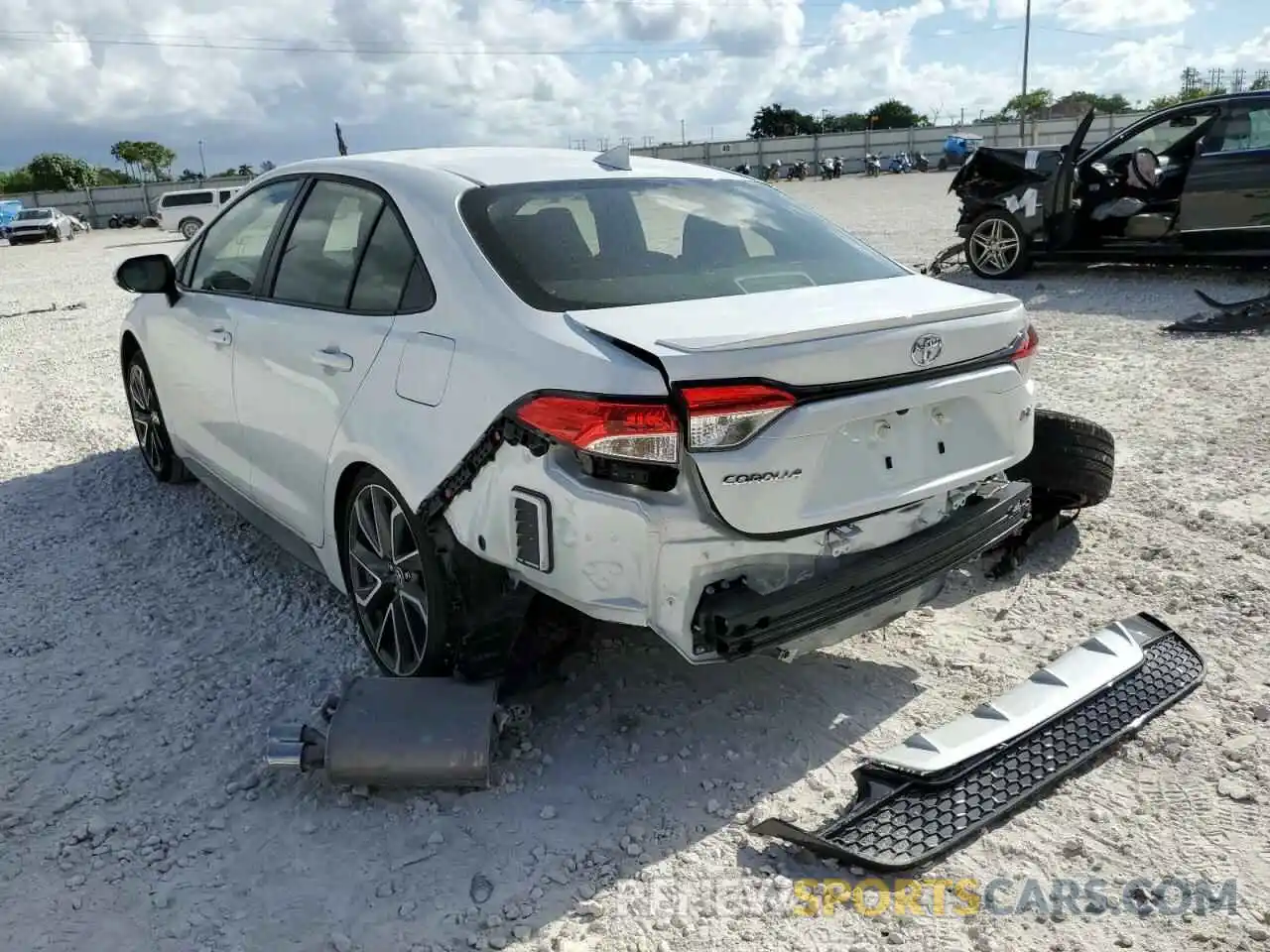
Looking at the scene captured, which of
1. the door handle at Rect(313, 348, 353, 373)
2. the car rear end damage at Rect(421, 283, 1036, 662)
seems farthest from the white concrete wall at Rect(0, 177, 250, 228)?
the car rear end damage at Rect(421, 283, 1036, 662)

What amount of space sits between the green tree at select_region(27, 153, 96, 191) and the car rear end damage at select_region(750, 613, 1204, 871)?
92138 millimetres

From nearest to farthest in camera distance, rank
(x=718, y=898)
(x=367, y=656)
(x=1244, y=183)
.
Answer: (x=718, y=898)
(x=367, y=656)
(x=1244, y=183)

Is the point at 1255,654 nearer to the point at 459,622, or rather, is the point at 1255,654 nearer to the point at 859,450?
the point at 859,450

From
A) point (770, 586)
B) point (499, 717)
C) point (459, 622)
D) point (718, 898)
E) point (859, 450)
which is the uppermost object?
point (859, 450)

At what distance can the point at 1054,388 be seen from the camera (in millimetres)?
6812

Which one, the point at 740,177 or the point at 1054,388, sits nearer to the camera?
the point at 740,177

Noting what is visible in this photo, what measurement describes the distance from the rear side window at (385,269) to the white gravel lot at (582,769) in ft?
4.29

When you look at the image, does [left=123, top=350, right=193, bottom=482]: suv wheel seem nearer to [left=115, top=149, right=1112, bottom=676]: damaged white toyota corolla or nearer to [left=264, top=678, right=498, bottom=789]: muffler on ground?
[left=115, top=149, right=1112, bottom=676]: damaged white toyota corolla

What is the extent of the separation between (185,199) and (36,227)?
237 inches

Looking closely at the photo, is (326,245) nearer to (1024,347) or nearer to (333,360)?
(333,360)

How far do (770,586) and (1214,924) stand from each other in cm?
125

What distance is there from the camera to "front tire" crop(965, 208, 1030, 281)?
436 inches

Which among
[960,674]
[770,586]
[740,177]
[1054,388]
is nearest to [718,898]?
[770,586]

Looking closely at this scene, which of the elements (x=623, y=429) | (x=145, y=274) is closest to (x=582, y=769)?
(x=623, y=429)
